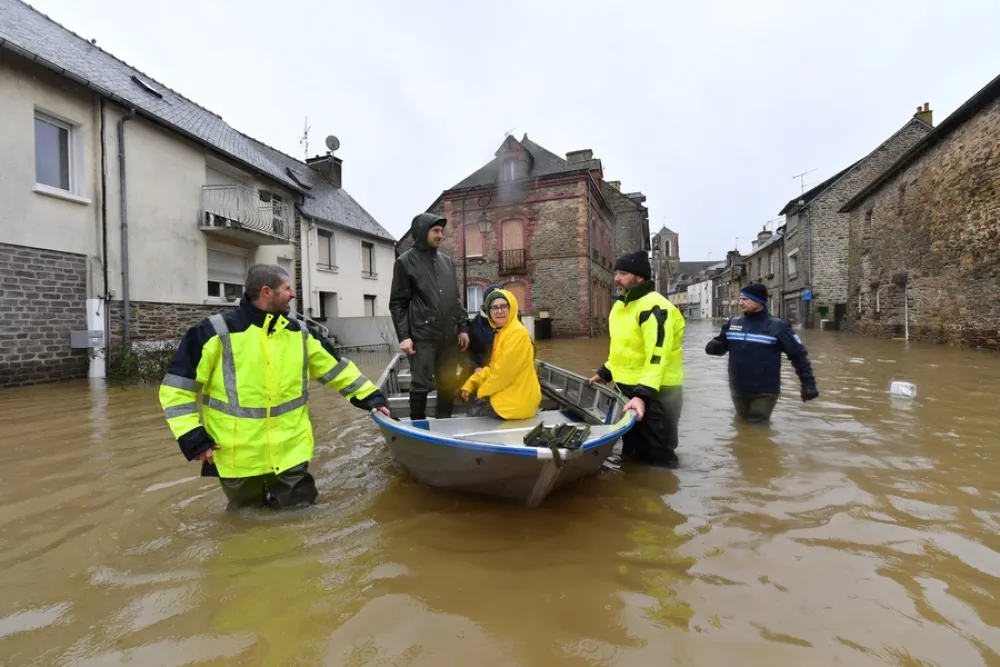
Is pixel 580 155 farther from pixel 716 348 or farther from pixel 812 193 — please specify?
pixel 716 348

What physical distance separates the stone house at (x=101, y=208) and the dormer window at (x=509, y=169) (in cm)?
1374

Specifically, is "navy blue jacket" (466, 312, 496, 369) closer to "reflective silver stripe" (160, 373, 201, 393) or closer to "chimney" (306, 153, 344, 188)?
"reflective silver stripe" (160, 373, 201, 393)

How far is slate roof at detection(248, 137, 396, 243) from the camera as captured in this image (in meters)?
19.4

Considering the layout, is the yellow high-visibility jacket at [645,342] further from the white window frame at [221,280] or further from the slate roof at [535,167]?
the slate roof at [535,167]

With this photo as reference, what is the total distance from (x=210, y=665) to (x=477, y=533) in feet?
4.89

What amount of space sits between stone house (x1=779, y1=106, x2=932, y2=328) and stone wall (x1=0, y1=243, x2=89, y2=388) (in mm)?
29614

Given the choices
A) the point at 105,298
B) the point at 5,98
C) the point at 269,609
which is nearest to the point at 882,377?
the point at 269,609

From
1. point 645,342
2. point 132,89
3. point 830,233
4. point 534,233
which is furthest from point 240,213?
point 830,233

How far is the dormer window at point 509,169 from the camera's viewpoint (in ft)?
87.0

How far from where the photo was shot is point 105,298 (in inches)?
413

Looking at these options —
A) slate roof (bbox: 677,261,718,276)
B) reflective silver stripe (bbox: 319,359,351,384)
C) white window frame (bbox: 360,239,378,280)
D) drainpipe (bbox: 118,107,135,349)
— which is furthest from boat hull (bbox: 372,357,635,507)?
slate roof (bbox: 677,261,718,276)

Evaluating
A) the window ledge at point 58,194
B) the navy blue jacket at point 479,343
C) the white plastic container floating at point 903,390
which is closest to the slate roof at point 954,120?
the white plastic container floating at point 903,390

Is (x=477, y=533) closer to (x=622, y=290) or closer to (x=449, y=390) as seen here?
(x=449, y=390)

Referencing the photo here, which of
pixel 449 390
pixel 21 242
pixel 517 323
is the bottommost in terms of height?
pixel 449 390
